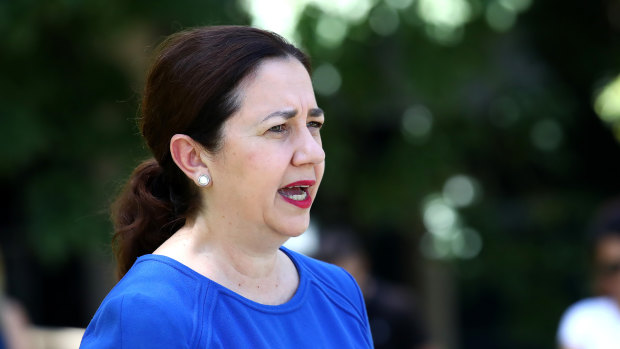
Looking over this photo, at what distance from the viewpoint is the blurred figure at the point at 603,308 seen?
3.88 meters

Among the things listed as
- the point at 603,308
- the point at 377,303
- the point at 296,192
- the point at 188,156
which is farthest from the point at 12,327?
the point at 296,192

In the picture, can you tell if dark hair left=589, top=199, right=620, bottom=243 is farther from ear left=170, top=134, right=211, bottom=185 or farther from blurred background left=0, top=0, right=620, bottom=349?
ear left=170, top=134, right=211, bottom=185

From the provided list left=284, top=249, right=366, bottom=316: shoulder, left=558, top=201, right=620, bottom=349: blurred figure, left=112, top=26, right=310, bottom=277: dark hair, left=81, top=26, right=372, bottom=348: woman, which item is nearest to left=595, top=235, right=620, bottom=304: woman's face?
left=558, top=201, right=620, bottom=349: blurred figure

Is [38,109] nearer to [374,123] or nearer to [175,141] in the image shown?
[374,123]

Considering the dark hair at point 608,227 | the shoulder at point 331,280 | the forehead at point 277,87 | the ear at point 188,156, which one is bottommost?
the shoulder at point 331,280

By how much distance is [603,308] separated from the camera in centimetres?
397

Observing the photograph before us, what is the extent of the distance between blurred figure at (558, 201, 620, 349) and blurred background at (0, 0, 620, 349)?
1.53 m

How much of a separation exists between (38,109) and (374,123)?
260 centimetres

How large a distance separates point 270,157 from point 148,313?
43 centimetres

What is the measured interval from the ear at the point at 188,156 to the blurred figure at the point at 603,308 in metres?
2.54

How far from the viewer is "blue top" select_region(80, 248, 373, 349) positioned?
5.66 feet

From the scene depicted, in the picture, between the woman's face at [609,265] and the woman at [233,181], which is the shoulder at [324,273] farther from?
the woman's face at [609,265]

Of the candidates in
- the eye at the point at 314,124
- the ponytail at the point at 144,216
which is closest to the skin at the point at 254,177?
the eye at the point at 314,124

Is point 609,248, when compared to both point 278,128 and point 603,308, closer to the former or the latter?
point 603,308
